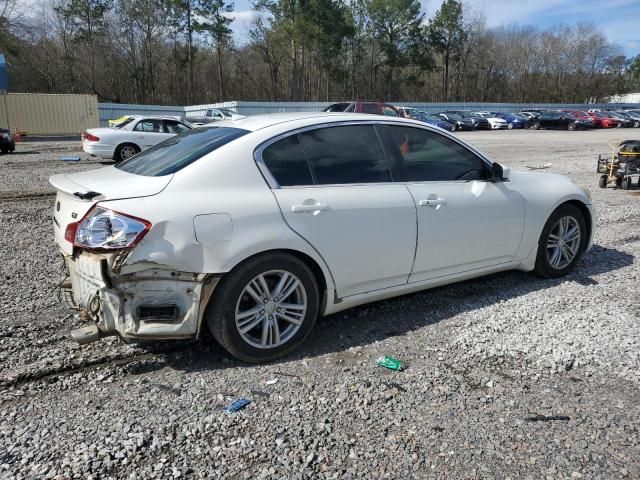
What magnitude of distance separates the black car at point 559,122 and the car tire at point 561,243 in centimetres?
4143

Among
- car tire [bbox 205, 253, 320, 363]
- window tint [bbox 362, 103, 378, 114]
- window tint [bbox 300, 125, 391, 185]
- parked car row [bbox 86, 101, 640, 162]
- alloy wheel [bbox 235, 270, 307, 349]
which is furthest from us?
window tint [bbox 362, 103, 378, 114]

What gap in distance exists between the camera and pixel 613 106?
6444cm

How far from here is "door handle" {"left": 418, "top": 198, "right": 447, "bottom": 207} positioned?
406 centimetres

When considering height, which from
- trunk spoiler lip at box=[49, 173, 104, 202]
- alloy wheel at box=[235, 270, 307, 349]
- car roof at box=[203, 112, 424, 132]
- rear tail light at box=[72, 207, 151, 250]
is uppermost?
car roof at box=[203, 112, 424, 132]

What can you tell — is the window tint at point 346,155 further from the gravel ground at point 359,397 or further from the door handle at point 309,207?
the gravel ground at point 359,397

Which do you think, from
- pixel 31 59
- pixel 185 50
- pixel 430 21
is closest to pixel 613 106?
pixel 430 21

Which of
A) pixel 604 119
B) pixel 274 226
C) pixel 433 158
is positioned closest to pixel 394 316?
pixel 433 158

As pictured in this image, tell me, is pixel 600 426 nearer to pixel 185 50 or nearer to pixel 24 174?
pixel 24 174

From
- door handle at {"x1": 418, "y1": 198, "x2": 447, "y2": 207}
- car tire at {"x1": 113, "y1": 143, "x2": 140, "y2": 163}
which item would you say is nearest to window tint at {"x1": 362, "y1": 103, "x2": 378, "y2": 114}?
car tire at {"x1": 113, "y1": 143, "x2": 140, "y2": 163}

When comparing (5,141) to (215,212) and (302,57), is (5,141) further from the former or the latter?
(302,57)

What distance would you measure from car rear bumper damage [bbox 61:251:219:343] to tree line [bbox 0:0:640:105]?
5177cm

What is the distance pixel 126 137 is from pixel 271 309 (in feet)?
45.7

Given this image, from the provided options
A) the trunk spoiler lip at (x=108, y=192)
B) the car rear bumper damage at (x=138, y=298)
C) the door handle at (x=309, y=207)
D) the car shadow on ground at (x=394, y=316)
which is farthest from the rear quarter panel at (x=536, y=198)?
the trunk spoiler lip at (x=108, y=192)

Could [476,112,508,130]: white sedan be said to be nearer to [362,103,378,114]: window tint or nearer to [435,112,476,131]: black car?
[435,112,476,131]: black car
